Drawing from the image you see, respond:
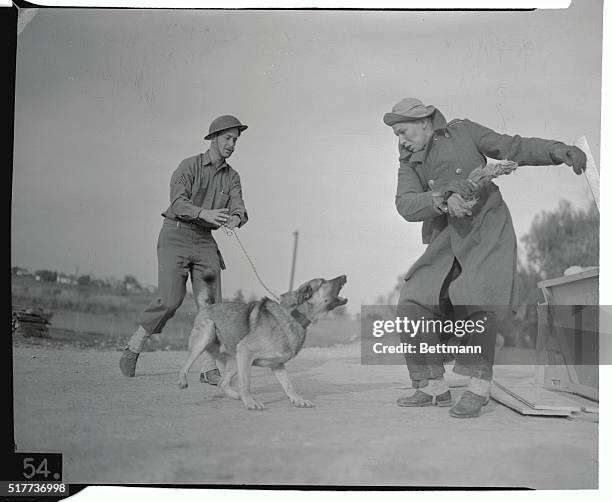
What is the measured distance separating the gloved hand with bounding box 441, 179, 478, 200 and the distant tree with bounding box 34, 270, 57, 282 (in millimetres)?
2274

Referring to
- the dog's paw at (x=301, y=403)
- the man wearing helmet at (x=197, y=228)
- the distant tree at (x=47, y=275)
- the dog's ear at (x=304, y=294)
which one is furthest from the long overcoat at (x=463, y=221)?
the distant tree at (x=47, y=275)

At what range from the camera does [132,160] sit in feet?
13.8

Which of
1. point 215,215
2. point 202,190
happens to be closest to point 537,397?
point 215,215

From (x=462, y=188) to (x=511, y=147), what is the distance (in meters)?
0.39

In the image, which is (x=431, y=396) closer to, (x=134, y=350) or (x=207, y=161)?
(x=134, y=350)

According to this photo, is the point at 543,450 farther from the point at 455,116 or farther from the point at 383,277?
the point at 455,116

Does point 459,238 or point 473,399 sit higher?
point 459,238

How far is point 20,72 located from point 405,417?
298cm

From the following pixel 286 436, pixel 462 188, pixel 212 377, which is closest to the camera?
pixel 286 436

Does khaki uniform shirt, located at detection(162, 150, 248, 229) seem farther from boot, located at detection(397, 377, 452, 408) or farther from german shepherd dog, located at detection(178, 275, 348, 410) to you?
boot, located at detection(397, 377, 452, 408)

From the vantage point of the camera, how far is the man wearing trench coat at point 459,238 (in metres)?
4.09

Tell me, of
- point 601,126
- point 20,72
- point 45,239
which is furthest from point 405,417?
point 20,72

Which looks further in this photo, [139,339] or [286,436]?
[139,339]

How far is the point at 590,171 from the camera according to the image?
162 inches
